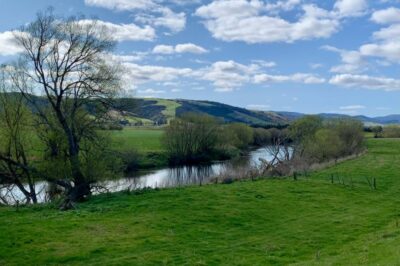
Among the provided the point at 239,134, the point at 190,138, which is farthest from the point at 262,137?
the point at 190,138

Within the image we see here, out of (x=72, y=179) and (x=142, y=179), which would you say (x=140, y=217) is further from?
(x=142, y=179)

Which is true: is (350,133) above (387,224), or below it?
above

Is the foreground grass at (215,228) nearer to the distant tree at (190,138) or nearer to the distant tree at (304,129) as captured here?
the distant tree at (304,129)

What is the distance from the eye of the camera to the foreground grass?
A: 1931 centimetres

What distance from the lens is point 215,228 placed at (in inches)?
971

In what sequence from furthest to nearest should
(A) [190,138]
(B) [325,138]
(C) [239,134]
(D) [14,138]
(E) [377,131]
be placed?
1. (E) [377,131]
2. (C) [239,134]
3. (A) [190,138]
4. (B) [325,138]
5. (D) [14,138]

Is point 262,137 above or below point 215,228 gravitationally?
above

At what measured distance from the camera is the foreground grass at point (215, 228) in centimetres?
1931

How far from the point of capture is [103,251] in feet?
65.6

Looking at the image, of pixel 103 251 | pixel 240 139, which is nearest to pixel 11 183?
pixel 103 251

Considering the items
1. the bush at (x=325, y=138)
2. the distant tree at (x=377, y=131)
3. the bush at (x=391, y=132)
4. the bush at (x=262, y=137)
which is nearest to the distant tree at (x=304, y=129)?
the bush at (x=325, y=138)

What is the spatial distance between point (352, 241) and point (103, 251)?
12988mm

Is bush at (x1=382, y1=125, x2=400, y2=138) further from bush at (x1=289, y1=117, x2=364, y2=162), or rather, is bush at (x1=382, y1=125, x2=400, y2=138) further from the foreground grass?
the foreground grass

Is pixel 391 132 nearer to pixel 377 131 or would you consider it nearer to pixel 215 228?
pixel 377 131
